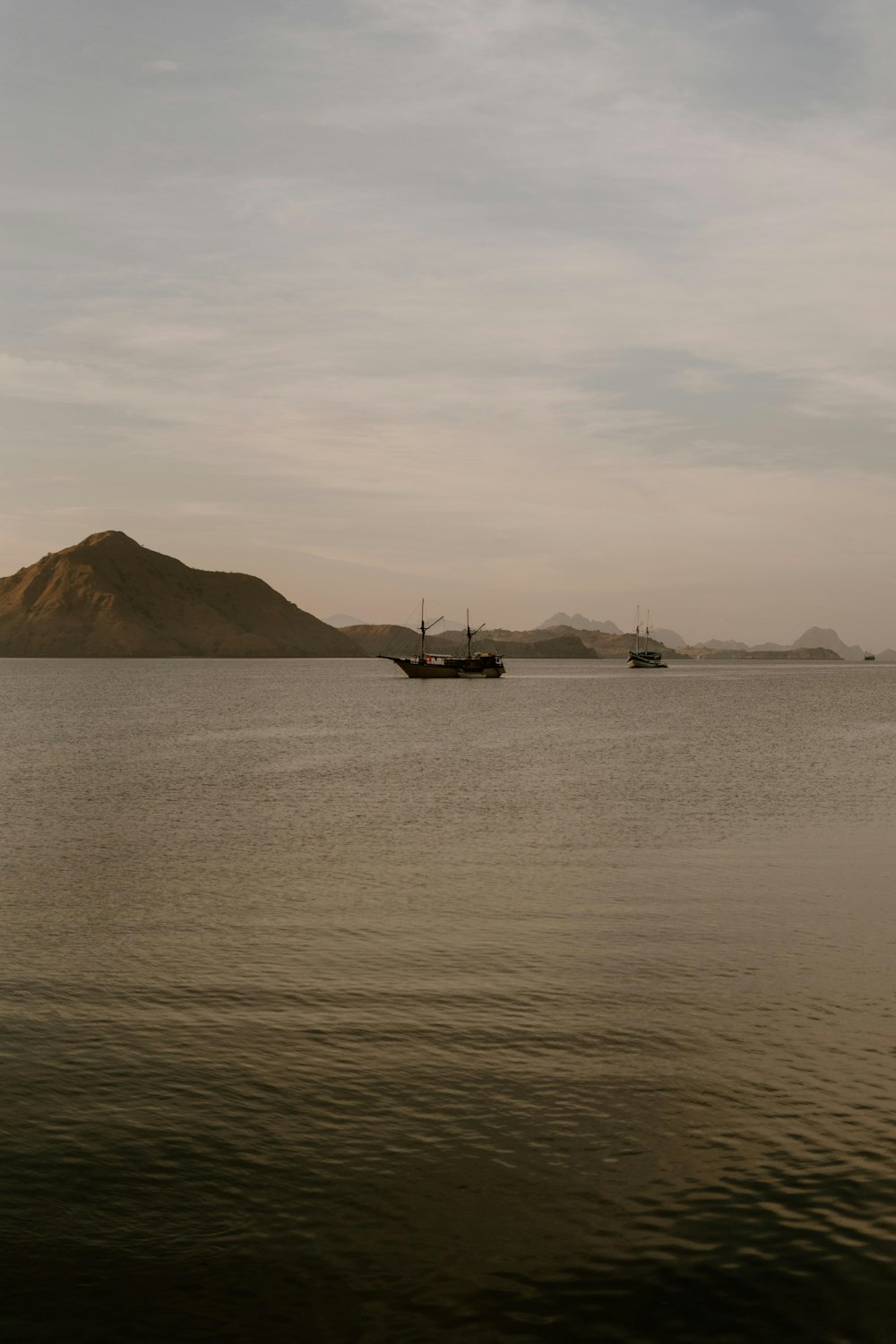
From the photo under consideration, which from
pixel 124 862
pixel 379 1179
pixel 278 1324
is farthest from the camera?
pixel 124 862

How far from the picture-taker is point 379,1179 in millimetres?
13312

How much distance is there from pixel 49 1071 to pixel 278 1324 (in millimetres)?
7272

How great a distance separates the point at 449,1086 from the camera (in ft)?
52.7

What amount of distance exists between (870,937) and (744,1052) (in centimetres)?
859

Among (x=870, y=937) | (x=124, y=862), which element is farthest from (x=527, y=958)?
(x=124, y=862)

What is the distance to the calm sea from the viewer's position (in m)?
11.1

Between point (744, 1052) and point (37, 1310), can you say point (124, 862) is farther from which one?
point (37, 1310)

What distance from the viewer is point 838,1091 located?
1591 cm

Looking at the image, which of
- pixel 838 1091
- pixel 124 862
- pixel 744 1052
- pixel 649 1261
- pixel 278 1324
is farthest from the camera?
pixel 124 862

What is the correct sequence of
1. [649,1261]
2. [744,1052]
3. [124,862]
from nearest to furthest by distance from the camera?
[649,1261] → [744,1052] → [124,862]

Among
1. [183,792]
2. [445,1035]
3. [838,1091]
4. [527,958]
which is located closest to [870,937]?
[527,958]

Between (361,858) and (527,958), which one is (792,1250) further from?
(361,858)

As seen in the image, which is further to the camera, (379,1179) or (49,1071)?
(49,1071)

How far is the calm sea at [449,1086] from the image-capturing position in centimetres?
1114
